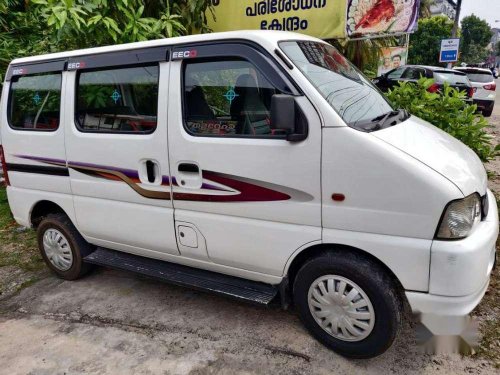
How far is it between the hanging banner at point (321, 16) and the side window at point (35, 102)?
3.25 metres

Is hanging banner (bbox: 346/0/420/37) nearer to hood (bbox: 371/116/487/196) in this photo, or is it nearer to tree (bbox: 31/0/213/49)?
tree (bbox: 31/0/213/49)

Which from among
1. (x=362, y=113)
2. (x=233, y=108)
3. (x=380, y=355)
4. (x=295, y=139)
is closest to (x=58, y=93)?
(x=233, y=108)

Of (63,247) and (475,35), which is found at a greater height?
(475,35)

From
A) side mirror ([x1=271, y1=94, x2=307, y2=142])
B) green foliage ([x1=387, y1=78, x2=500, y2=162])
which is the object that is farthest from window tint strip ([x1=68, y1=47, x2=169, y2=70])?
green foliage ([x1=387, y1=78, x2=500, y2=162])

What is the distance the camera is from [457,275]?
88.7 inches

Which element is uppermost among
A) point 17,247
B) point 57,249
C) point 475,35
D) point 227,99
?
point 475,35

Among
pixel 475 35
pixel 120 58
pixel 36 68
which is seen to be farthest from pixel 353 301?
pixel 475 35

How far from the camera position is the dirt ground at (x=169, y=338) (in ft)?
8.99

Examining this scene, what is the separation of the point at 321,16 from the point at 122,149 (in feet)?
12.5

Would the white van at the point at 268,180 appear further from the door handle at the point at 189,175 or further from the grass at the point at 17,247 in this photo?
the grass at the point at 17,247

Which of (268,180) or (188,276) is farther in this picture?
(188,276)

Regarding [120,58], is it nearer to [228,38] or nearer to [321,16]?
[228,38]

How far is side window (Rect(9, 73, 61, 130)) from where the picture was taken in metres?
3.71

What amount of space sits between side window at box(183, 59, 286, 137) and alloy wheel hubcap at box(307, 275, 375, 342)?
101cm
